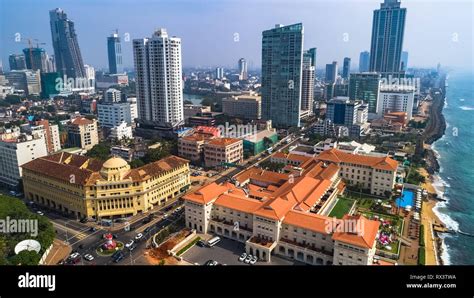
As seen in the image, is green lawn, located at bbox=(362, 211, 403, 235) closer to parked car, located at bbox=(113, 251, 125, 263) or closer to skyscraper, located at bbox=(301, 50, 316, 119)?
parked car, located at bbox=(113, 251, 125, 263)

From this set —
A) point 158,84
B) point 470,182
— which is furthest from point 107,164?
point 470,182

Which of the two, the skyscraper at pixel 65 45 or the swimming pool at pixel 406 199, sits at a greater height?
the skyscraper at pixel 65 45

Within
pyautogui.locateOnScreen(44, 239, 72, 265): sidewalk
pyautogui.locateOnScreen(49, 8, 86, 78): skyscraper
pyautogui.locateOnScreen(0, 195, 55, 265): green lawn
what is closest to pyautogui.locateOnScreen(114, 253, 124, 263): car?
pyautogui.locateOnScreen(44, 239, 72, 265): sidewalk

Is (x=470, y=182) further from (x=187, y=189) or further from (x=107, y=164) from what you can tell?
(x=107, y=164)

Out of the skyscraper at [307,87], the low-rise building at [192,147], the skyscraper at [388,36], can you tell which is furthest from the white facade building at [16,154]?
the skyscraper at [388,36]

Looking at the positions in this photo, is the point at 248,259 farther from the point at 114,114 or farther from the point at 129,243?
the point at 114,114

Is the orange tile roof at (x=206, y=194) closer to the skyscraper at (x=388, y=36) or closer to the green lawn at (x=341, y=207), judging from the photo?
the green lawn at (x=341, y=207)

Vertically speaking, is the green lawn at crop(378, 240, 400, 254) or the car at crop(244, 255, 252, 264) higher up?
the car at crop(244, 255, 252, 264)
